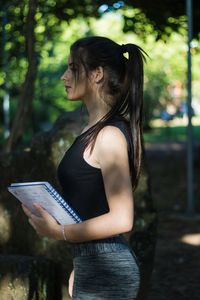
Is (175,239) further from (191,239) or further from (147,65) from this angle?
(147,65)

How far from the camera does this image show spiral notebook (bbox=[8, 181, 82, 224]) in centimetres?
207

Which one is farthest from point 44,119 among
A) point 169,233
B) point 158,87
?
point 169,233

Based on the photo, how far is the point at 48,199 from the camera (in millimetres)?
2105

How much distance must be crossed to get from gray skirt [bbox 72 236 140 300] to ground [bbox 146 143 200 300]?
3087 millimetres

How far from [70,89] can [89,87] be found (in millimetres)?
75

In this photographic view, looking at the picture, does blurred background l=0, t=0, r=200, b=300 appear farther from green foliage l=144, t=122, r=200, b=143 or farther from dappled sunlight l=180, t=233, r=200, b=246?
green foliage l=144, t=122, r=200, b=143

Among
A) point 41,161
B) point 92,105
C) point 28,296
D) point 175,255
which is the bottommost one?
point 175,255

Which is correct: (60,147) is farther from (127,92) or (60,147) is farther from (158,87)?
(158,87)

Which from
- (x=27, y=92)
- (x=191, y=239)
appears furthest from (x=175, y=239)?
(x=27, y=92)

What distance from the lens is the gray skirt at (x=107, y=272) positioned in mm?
2125

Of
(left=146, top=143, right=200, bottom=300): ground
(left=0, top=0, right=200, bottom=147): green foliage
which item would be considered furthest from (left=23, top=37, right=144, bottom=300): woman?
(left=146, top=143, right=200, bottom=300): ground

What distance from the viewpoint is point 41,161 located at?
450 centimetres

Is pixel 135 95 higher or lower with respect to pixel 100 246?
higher

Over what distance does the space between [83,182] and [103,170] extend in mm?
102
